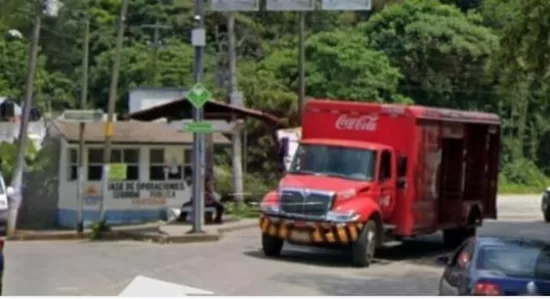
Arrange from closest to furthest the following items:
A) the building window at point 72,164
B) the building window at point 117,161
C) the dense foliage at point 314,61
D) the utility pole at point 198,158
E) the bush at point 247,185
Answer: the utility pole at point 198,158 < the building window at point 117,161 < the building window at point 72,164 < the bush at point 247,185 < the dense foliage at point 314,61

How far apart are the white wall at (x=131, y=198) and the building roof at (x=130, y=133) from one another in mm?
274

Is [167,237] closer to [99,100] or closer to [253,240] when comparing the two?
[253,240]

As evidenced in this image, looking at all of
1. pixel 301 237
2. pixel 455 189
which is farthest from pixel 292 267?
pixel 455 189

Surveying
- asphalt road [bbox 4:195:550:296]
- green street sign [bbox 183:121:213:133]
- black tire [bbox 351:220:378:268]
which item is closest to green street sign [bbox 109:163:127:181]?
asphalt road [bbox 4:195:550:296]

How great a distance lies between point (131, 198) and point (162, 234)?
1098 centimetres

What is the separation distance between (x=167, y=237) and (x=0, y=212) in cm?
499

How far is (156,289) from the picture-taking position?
18.1 meters

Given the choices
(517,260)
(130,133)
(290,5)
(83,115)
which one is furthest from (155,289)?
(130,133)

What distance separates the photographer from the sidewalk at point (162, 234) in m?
30.3

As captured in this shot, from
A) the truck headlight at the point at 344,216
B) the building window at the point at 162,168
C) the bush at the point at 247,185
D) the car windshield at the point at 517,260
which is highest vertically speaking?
the car windshield at the point at 517,260

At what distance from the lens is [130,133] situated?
42.2 metres

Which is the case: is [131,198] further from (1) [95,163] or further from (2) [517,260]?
(2) [517,260]

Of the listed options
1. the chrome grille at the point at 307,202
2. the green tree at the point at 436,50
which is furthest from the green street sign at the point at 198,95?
the green tree at the point at 436,50

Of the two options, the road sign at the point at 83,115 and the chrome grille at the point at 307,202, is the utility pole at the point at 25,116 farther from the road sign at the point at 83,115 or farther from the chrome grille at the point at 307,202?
the chrome grille at the point at 307,202
